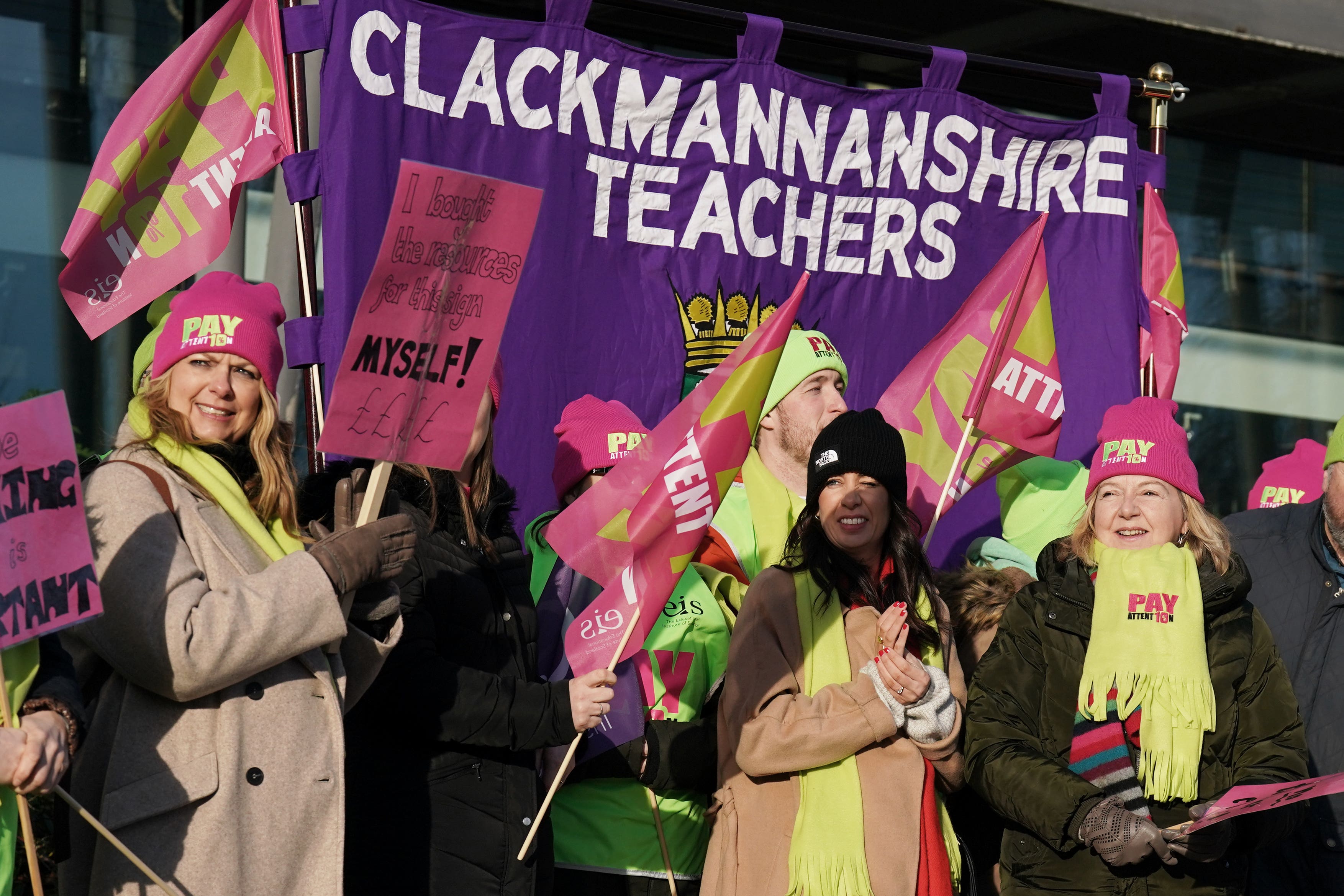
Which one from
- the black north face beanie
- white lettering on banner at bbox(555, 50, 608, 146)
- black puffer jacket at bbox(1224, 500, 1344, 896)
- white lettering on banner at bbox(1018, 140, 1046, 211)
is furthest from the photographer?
white lettering on banner at bbox(1018, 140, 1046, 211)

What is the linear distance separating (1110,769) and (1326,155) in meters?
7.91

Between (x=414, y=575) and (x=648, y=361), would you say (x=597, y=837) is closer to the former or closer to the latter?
(x=414, y=575)

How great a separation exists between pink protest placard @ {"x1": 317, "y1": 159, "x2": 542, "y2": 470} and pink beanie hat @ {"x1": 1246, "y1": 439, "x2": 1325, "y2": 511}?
404cm

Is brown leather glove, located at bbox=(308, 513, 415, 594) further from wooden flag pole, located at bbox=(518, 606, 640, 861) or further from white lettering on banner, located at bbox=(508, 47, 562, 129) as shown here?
white lettering on banner, located at bbox=(508, 47, 562, 129)

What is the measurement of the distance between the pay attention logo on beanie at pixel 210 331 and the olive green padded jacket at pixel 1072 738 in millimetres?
1945

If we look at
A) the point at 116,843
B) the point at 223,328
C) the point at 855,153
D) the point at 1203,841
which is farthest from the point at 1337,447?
the point at 116,843

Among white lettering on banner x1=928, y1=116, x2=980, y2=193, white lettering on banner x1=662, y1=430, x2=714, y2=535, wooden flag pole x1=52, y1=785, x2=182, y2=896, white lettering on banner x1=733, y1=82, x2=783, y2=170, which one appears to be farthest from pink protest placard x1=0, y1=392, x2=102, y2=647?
white lettering on banner x1=928, y1=116, x2=980, y2=193

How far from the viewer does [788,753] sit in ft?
12.7

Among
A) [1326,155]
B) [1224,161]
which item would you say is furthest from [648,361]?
[1326,155]

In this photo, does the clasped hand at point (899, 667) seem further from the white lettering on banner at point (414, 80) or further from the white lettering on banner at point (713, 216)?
the white lettering on banner at point (414, 80)

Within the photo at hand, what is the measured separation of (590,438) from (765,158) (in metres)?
1.52

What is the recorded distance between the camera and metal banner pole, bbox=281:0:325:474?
4984mm

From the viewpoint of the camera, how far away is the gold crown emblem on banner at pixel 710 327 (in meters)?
5.62

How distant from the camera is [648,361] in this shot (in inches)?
219
